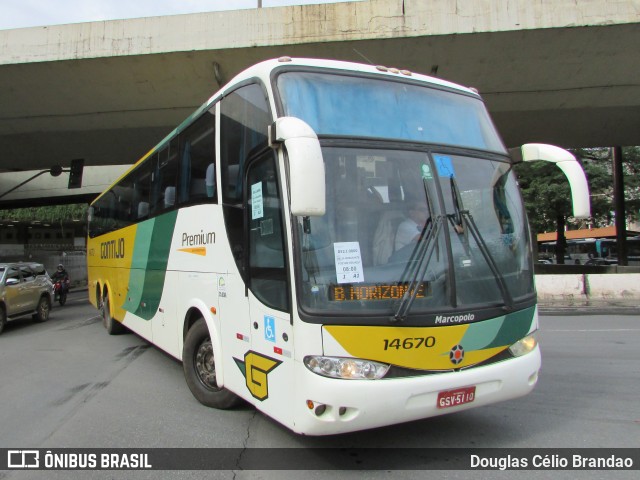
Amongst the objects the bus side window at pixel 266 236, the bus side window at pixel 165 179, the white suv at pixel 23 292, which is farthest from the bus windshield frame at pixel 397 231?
the white suv at pixel 23 292

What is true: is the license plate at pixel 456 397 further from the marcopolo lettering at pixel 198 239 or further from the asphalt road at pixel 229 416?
the marcopolo lettering at pixel 198 239

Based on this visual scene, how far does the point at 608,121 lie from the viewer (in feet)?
52.0

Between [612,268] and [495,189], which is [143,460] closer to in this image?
[495,189]

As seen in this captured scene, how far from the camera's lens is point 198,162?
5.37 metres

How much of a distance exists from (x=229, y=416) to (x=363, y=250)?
2507 mm

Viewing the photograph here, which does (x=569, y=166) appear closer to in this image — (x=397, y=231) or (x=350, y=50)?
(x=397, y=231)

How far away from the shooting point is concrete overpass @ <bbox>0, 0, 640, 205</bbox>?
10.4 metres

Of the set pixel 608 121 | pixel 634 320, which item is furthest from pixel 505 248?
A: pixel 608 121

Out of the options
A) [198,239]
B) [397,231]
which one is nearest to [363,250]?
[397,231]

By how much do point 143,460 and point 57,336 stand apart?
7826 millimetres

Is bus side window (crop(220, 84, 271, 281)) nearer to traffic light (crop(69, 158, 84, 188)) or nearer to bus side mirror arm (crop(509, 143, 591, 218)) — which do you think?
bus side mirror arm (crop(509, 143, 591, 218))

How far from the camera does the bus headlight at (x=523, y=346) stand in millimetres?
3811

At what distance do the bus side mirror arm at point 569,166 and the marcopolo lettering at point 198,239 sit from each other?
3002 millimetres

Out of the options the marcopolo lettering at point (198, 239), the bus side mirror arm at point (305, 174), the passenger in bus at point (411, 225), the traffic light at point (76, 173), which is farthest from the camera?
the traffic light at point (76, 173)
